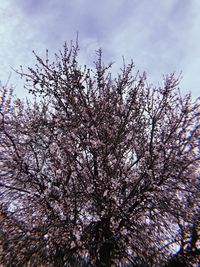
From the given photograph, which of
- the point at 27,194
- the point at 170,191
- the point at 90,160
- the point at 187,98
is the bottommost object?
the point at 27,194

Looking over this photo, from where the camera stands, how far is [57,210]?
A: 17.1ft

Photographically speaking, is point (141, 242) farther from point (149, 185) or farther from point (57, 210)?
point (57, 210)

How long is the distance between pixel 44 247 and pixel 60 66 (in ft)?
18.6

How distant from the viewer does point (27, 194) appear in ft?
18.9

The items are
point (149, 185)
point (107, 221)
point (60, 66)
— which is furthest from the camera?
point (60, 66)

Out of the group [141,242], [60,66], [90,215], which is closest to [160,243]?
[141,242]

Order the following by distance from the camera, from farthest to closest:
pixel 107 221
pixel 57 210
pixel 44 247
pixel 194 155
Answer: pixel 194 155, pixel 107 221, pixel 57 210, pixel 44 247

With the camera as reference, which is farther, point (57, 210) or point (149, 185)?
point (149, 185)

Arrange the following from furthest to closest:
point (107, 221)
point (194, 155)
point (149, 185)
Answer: point (194, 155) < point (149, 185) < point (107, 221)

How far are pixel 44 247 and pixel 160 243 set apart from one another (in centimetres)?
325

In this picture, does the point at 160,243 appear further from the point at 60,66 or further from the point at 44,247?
the point at 60,66

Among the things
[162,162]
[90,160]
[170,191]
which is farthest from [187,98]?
[90,160]

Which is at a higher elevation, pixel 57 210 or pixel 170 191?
pixel 170 191

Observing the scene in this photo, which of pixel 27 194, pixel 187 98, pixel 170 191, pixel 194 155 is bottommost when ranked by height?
pixel 27 194
